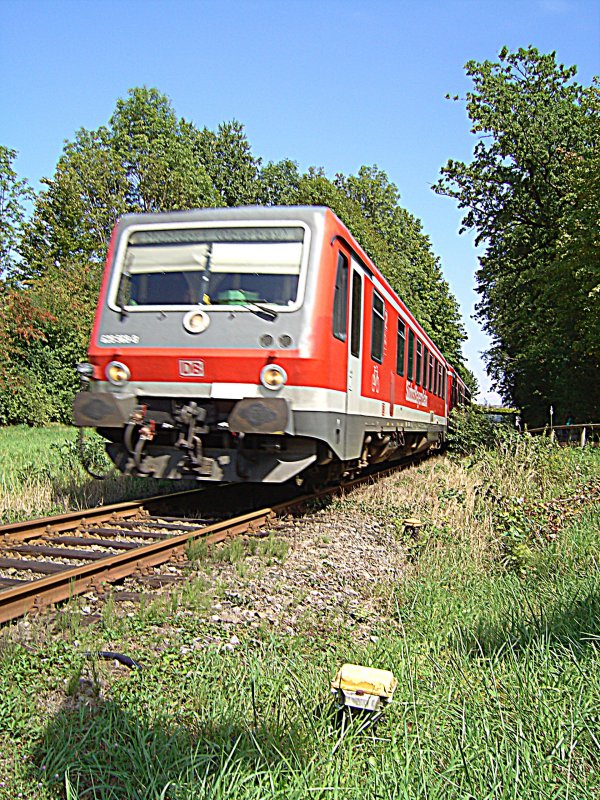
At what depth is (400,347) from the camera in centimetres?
1202

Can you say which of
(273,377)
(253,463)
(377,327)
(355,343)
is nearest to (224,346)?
(273,377)

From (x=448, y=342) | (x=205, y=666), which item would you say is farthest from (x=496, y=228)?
(x=205, y=666)

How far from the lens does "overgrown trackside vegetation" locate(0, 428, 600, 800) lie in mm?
2592

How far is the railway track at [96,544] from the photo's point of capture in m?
4.54

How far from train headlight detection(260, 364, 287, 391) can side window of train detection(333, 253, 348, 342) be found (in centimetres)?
84

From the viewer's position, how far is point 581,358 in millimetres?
28250

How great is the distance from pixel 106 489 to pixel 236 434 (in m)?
2.73

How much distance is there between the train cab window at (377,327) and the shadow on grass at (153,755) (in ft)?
22.6

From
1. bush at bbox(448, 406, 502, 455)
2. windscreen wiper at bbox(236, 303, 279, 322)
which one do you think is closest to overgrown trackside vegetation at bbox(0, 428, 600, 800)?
windscreen wiper at bbox(236, 303, 279, 322)

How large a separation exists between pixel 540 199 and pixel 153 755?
26987 millimetres

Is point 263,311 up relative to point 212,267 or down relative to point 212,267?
down

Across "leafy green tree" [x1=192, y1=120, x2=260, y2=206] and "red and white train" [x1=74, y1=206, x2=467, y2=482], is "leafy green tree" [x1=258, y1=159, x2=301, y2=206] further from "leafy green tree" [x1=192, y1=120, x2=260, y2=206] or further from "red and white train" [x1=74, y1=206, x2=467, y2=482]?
"red and white train" [x1=74, y1=206, x2=467, y2=482]

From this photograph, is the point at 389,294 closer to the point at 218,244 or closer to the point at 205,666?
the point at 218,244

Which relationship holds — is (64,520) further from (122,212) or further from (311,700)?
(122,212)
